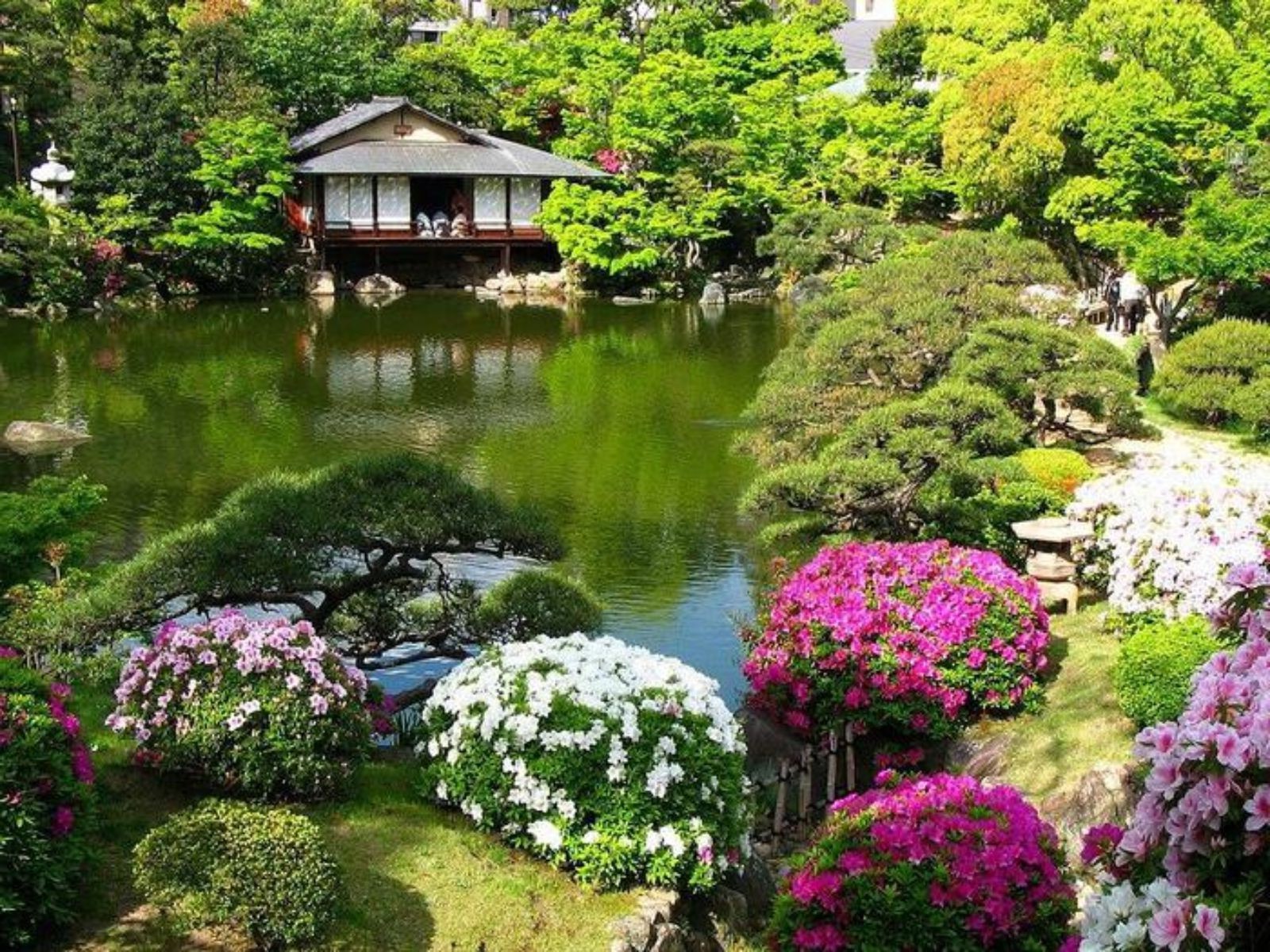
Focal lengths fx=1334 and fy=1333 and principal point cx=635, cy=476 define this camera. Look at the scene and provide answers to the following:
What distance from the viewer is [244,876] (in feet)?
16.5

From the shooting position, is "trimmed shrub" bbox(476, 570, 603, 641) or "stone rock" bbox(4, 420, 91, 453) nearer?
"trimmed shrub" bbox(476, 570, 603, 641)

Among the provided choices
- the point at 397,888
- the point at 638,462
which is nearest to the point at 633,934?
the point at 397,888

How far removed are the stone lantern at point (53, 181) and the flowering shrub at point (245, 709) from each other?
28519mm

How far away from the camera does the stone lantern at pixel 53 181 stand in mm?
31344

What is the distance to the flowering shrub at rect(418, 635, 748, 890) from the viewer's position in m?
5.89

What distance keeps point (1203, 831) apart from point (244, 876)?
11.4 ft

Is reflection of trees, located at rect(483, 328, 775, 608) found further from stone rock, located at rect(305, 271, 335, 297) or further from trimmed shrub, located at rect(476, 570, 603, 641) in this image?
stone rock, located at rect(305, 271, 335, 297)

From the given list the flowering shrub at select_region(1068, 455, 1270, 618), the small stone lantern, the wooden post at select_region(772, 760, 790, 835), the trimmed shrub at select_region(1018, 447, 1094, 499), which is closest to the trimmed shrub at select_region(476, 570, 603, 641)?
the wooden post at select_region(772, 760, 790, 835)

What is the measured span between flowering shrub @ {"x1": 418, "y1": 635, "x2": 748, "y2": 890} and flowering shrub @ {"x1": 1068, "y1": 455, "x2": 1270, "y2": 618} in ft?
12.9

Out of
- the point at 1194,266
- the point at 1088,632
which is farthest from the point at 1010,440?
the point at 1194,266

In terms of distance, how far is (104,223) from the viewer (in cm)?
3102

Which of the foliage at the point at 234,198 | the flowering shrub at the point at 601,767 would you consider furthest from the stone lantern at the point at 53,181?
the flowering shrub at the point at 601,767

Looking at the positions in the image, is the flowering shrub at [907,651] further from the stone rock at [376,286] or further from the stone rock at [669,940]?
the stone rock at [376,286]

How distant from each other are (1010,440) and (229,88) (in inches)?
1105
